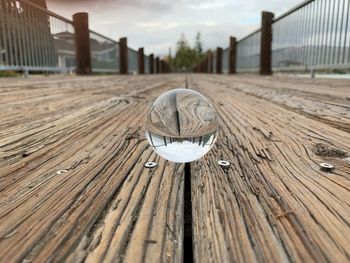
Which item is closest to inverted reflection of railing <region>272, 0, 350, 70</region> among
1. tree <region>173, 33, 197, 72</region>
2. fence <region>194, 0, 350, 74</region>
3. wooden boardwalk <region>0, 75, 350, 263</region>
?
fence <region>194, 0, 350, 74</region>

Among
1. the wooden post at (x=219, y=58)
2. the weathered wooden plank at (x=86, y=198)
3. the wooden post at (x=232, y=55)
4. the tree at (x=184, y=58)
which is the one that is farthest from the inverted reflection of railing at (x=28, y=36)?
the tree at (x=184, y=58)

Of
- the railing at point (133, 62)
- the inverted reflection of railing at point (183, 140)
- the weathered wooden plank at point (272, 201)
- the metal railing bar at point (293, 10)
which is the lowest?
the weathered wooden plank at point (272, 201)

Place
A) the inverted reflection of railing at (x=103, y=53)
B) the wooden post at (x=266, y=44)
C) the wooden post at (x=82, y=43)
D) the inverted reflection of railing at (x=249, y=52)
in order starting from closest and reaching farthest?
the wooden post at (x=82, y=43)
the wooden post at (x=266, y=44)
the inverted reflection of railing at (x=249, y=52)
the inverted reflection of railing at (x=103, y=53)

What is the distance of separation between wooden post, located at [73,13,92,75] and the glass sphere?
702 cm

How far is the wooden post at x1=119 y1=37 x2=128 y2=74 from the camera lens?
431 inches

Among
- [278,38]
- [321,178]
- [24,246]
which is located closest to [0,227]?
[24,246]

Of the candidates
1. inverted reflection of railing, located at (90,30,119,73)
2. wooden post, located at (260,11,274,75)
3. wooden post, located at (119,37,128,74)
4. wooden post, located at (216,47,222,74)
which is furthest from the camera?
wooden post, located at (216,47,222,74)

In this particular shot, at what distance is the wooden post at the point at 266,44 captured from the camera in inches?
282

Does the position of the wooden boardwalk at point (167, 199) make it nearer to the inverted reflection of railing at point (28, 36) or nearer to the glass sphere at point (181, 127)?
the glass sphere at point (181, 127)

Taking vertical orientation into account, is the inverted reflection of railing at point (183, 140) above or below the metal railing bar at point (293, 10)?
below

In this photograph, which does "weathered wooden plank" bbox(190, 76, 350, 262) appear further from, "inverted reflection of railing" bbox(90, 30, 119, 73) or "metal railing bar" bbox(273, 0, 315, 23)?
"inverted reflection of railing" bbox(90, 30, 119, 73)

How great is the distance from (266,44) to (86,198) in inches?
292

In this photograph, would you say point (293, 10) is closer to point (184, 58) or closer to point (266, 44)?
point (266, 44)

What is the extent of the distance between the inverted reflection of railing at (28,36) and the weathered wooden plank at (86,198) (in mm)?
4900
